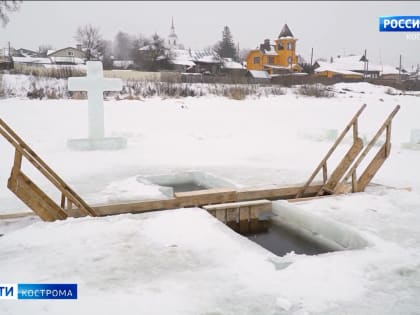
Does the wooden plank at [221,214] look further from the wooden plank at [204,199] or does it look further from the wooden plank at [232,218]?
the wooden plank at [204,199]

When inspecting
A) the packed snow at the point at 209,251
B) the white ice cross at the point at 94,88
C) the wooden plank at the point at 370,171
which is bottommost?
the packed snow at the point at 209,251

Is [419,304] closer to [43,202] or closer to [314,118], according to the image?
[43,202]

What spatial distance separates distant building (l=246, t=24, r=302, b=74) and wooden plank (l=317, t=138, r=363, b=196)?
2073 inches

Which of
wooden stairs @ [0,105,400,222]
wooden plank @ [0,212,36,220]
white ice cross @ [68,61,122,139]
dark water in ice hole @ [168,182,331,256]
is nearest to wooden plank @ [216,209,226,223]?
wooden stairs @ [0,105,400,222]

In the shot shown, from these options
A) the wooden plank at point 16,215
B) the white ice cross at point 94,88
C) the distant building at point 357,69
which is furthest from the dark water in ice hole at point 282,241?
the distant building at point 357,69

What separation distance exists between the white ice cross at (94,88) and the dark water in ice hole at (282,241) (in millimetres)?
6334

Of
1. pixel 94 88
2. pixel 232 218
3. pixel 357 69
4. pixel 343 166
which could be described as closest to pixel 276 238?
pixel 232 218

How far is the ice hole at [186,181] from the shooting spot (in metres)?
7.21

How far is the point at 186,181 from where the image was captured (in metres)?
7.64

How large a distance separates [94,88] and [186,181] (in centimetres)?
430

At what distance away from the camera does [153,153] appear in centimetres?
1031

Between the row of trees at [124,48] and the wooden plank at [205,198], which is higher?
the row of trees at [124,48]

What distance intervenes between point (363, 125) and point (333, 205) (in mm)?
11827

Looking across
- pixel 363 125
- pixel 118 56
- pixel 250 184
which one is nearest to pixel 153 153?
pixel 250 184
